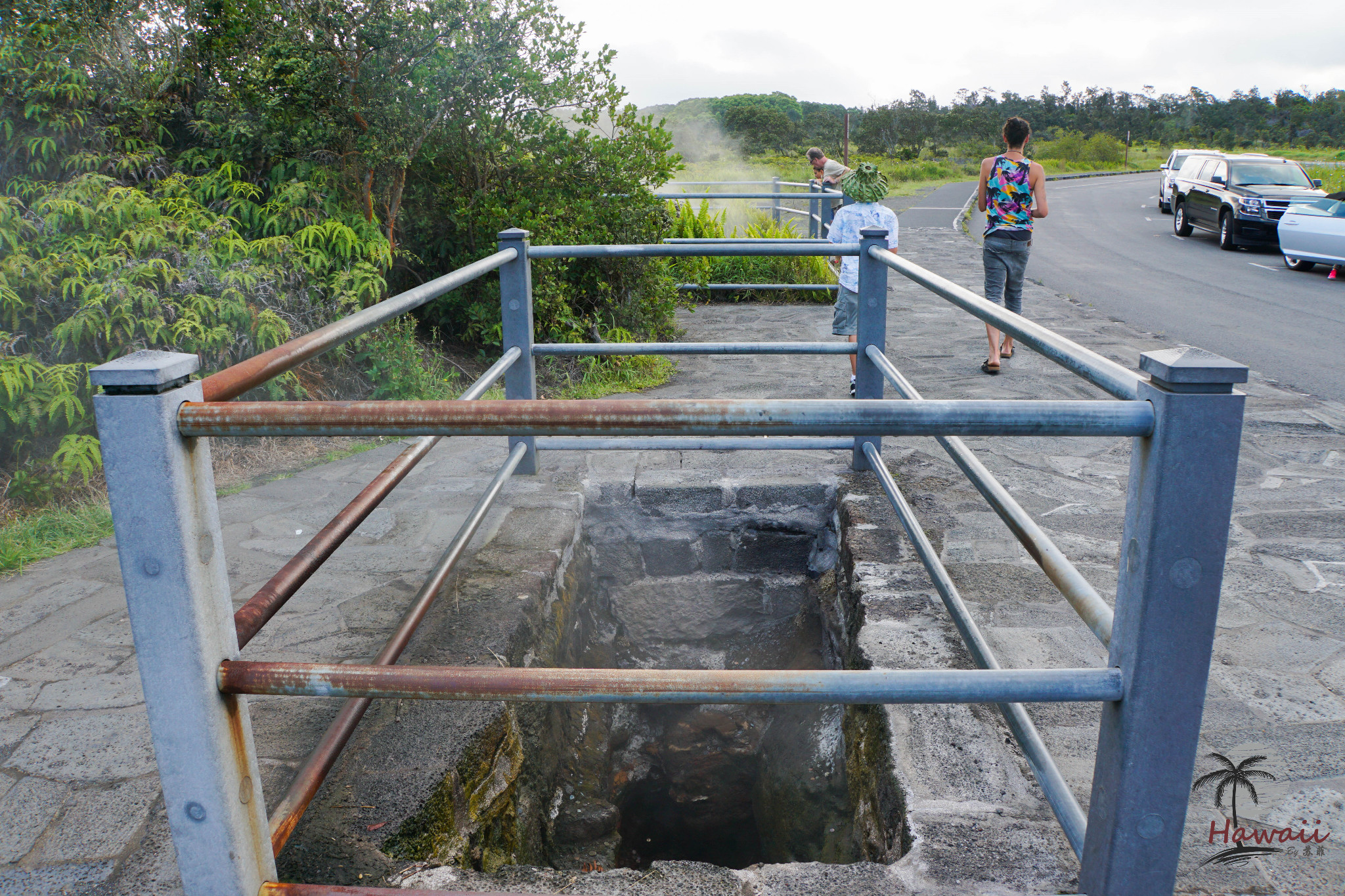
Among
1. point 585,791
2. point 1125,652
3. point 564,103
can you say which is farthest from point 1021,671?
point 564,103

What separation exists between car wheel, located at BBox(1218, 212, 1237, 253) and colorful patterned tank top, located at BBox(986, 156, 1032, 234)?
11.9 metres

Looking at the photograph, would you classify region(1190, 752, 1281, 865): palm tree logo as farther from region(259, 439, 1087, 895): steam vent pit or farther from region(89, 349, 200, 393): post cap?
region(89, 349, 200, 393): post cap

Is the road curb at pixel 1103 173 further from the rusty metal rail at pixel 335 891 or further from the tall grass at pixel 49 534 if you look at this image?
the rusty metal rail at pixel 335 891

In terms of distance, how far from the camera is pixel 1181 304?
427 inches

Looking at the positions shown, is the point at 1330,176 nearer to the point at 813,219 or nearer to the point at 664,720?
the point at 813,219

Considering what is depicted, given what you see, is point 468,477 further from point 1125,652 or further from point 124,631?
point 1125,652

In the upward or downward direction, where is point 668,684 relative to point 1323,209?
downward

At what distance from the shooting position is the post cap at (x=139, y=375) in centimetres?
112

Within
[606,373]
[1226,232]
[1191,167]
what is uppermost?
[1191,167]

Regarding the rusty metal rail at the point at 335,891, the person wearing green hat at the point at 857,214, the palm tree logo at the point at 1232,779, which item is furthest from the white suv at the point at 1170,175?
the rusty metal rail at the point at 335,891

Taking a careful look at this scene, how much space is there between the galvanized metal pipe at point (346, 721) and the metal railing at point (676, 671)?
163 millimetres

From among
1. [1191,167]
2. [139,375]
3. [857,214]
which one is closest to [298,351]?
[139,375]

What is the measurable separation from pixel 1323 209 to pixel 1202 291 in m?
2.94

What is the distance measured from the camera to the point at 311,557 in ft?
5.44
